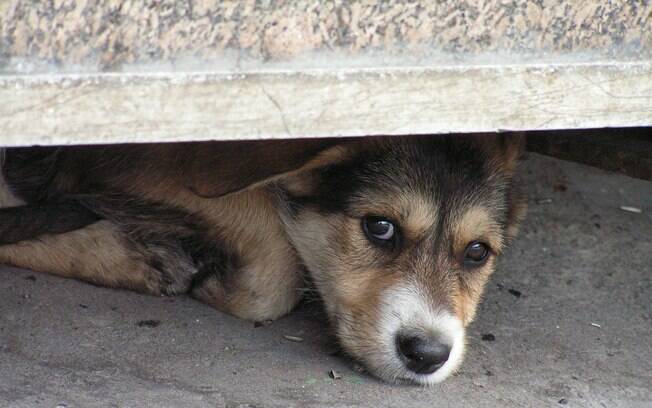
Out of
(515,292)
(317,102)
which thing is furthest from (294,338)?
(317,102)

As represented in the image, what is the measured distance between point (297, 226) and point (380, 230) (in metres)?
0.42

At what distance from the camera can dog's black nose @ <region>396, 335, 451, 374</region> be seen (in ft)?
10.3

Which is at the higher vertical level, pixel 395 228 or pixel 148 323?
pixel 395 228

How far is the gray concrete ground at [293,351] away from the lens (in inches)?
117

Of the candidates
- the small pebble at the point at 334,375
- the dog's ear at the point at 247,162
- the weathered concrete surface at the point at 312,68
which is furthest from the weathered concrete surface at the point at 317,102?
the small pebble at the point at 334,375

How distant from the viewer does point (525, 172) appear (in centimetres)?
534

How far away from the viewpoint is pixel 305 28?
245 cm

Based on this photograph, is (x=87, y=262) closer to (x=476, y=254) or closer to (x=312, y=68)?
(x=476, y=254)

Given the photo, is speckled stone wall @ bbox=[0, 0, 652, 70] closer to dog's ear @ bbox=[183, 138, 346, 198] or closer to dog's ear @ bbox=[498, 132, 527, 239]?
dog's ear @ bbox=[183, 138, 346, 198]

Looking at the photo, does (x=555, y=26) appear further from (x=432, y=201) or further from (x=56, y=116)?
(x=56, y=116)

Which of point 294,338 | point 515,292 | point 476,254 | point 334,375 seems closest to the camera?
point 334,375

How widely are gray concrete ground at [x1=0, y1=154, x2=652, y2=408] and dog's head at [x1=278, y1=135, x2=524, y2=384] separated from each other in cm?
15

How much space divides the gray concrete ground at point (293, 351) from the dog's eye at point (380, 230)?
1.41 ft

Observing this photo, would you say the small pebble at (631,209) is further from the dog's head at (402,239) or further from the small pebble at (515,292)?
the dog's head at (402,239)
